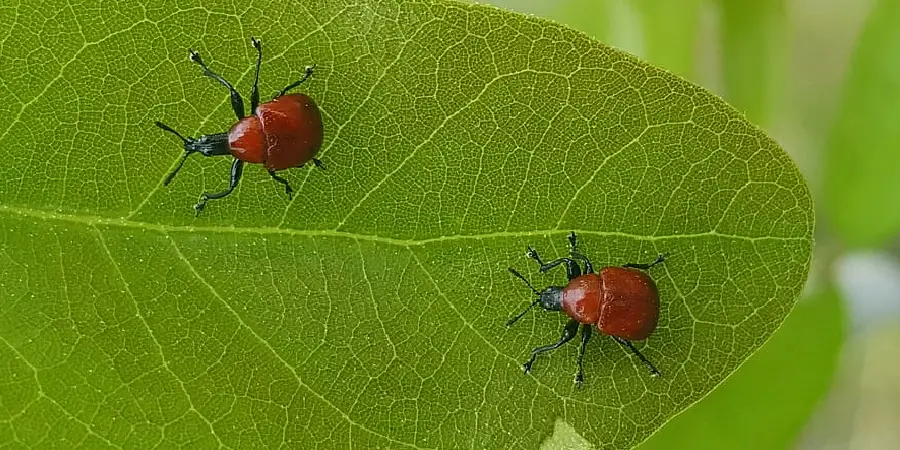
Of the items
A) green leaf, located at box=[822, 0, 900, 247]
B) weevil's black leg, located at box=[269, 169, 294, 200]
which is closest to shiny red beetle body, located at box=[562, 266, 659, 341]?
weevil's black leg, located at box=[269, 169, 294, 200]

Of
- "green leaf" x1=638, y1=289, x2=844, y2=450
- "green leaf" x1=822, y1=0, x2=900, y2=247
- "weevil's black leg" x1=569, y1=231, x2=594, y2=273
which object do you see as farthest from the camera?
"green leaf" x1=822, y1=0, x2=900, y2=247

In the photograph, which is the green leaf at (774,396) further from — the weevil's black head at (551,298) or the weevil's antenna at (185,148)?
the weevil's antenna at (185,148)

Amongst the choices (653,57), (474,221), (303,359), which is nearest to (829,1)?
(653,57)

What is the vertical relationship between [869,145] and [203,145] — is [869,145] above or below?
above

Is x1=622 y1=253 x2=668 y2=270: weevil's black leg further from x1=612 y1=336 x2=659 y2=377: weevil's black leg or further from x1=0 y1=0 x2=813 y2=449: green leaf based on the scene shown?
x1=612 y1=336 x2=659 y2=377: weevil's black leg

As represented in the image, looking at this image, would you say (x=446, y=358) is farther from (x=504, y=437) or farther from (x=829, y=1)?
(x=829, y=1)

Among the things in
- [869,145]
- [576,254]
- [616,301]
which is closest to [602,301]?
[616,301]

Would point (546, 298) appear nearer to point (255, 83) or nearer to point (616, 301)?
point (616, 301)
